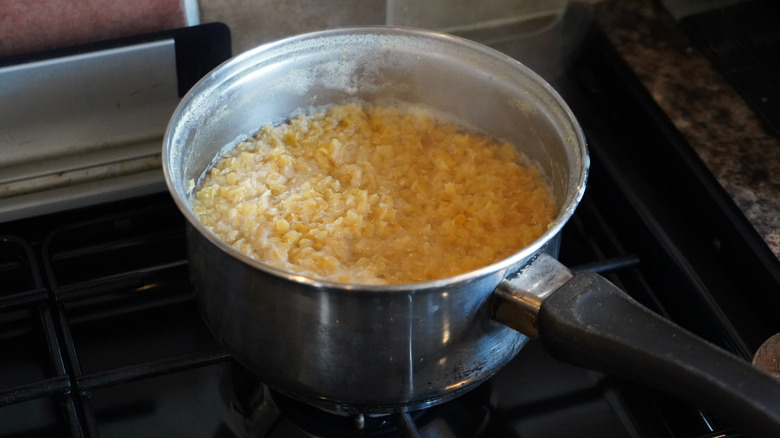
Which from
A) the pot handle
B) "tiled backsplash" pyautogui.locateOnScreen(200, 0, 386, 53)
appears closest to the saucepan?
the pot handle

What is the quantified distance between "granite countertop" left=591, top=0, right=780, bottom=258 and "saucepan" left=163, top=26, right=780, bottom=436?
0.74 ft

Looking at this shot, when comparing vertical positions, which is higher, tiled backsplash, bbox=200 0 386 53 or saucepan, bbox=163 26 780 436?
tiled backsplash, bbox=200 0 386 53

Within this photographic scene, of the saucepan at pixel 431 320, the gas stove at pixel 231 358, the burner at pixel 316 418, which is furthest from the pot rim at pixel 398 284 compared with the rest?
the burner at pixel 316 418

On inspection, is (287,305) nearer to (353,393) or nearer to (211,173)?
(353,393)

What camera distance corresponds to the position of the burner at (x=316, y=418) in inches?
28.6

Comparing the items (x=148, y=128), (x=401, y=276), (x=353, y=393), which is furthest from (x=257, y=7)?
(x=353, y=393)

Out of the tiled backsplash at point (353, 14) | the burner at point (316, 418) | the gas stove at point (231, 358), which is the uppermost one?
the tiled backsplash at point (353, 14)

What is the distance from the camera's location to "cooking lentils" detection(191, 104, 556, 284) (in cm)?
73

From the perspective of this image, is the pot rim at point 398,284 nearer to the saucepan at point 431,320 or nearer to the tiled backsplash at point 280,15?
the saucepan at point 431,320

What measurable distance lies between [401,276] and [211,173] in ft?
0.84

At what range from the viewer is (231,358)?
0.73 metres

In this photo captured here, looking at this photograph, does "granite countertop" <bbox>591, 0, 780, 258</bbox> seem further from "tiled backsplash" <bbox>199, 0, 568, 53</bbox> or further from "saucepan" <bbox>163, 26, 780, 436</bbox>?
"saucepan" <bbox>163, 26, 780, 436</bbox>

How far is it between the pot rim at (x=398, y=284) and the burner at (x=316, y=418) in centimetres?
21

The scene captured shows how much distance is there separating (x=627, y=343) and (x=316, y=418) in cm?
32
